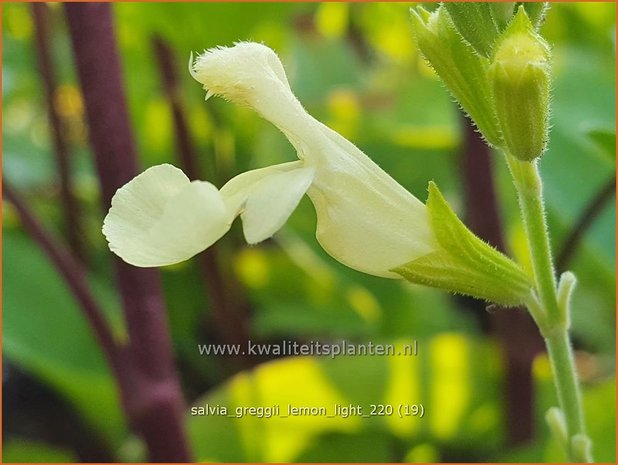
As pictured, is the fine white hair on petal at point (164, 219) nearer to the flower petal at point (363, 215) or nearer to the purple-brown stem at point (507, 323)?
the flower petal at point (363, 215)

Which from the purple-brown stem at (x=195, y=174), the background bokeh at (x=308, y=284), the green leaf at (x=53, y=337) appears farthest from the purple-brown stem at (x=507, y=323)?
the green leaf at (x=53, y=337)

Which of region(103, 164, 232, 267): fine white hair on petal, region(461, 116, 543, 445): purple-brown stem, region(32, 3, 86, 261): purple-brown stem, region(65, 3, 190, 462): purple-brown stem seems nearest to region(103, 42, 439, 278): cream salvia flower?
region(103, 164, 232, 267): fine white hair on petal

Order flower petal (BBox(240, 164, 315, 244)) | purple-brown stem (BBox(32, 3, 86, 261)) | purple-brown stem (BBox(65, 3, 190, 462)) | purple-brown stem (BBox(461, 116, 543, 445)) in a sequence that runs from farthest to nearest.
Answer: purple-brown stem (BBox(32, 3, 86, 261))
purple-brown stem (BBox(461, 116, 543, 445))
purple-brown stem (BBox(65, 3, 190, 462))
flower petal (BBox(240, 164, 315, 244))

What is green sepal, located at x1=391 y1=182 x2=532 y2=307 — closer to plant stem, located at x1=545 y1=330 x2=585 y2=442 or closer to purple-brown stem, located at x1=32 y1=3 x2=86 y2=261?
plant stem, located at x1=545 y1=330 x2=585 y2=442

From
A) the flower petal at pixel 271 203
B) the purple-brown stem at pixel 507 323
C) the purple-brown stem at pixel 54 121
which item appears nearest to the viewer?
the flower petal at pixel 271 203

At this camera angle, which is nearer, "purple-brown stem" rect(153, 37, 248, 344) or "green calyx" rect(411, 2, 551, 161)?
"green calyx" rect(411, 2, 551, 161)

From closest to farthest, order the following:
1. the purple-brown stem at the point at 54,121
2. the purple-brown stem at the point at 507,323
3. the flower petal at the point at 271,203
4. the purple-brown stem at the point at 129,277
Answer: the flower petal at the point at 271,203
the purple-brown stem at the point at 129,277
the purple-brown stem at the point at 507,323
the purple-brown stem at the point at 54,121

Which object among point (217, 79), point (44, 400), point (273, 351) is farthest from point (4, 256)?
point (217, 79)
